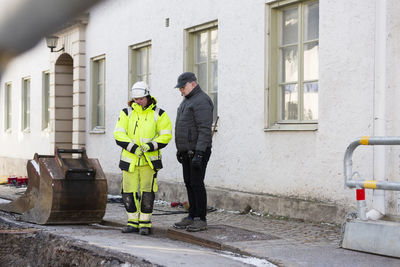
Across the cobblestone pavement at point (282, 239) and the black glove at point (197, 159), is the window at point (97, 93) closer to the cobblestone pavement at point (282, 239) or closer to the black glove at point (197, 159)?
the cobblestone pavement at point (282, 239)

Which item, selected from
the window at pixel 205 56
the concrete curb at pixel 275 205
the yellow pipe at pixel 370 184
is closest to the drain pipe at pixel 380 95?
the concrete curb at pixel 275 205

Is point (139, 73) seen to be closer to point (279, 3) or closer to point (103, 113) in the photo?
point (103, 113)

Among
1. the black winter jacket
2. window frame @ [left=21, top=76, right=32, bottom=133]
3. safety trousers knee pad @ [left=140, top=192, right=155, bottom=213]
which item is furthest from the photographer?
window frame @ [left=21, top=76, right=32, bottom=133]

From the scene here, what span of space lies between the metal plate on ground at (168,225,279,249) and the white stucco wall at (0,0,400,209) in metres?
1.38

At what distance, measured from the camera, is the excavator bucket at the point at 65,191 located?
8.38 meters

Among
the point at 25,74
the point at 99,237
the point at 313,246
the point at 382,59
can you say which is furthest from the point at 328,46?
the point at 25,74

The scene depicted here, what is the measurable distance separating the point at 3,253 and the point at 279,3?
484 cm

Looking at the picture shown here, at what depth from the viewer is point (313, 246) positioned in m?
6.36

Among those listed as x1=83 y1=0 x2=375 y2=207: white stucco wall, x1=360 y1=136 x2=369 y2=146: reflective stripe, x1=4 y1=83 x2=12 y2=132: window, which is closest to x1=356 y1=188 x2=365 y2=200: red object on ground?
x1=360 y1=136 x2=369 y2=146: reflective stripe

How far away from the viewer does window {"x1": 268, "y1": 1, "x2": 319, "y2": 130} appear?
875 cm

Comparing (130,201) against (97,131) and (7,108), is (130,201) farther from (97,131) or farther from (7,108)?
(7,108)

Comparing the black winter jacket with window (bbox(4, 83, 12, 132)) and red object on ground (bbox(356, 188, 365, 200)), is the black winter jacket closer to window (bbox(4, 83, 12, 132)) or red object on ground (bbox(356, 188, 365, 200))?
red object on ground (bbox(356, 188, 365, 200))

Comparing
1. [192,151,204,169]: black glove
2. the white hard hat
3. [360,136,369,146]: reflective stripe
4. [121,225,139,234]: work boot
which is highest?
the white hard hat

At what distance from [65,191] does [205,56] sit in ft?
13.0
